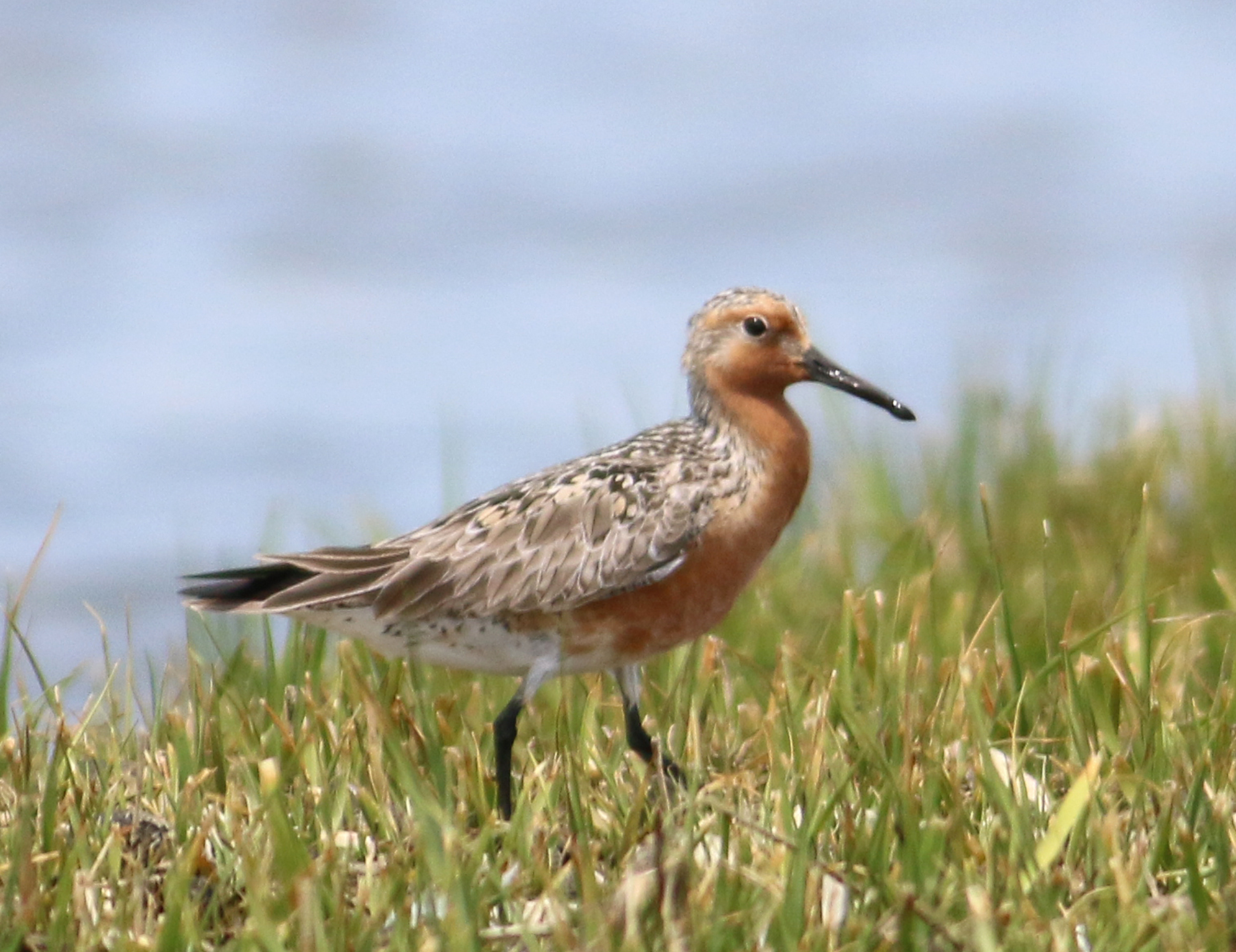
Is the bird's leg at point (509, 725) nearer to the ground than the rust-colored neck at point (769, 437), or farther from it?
nearer to the ground

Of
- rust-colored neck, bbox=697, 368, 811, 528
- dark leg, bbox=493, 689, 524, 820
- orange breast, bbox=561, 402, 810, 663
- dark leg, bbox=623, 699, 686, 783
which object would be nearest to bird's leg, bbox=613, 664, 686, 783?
dark leg, bbox=623, 699, 686, 783

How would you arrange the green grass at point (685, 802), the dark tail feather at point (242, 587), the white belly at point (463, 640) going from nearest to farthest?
the green grass at point (685, 802) → the white belly at point (463, 640) → the dark tail feather at point (242, 587)

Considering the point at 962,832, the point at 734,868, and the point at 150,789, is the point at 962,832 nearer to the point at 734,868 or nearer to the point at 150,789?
the point at 734,868

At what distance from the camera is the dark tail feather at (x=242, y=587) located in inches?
248

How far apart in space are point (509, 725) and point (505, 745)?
12 cm

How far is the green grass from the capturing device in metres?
4.31

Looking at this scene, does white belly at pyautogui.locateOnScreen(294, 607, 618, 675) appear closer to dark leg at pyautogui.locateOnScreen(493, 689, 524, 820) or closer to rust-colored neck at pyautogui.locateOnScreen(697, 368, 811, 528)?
dark leg at pyautogui.locateOnScreen(493, 689, 524, 820)

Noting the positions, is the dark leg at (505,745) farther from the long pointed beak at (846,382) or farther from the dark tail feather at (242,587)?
the long pointed beak at (846,382)

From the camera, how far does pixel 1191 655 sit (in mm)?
6391

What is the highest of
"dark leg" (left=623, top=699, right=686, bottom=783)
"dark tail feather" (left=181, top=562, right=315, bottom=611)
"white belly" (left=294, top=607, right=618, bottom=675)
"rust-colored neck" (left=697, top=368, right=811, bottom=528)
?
"rust-colored neck" (left=697, top=368, right=811, bottom=528)

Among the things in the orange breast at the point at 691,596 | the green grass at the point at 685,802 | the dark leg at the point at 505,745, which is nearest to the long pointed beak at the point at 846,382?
the orange breast at the point at 691,596

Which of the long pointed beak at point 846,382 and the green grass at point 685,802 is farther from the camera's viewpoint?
the long pointed beak at point 846,382

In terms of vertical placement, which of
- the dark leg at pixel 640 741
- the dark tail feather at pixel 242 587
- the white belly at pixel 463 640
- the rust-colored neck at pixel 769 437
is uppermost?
the rust-colored neck at pixel 769 437

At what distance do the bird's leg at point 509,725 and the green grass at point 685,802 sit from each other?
70 mm
